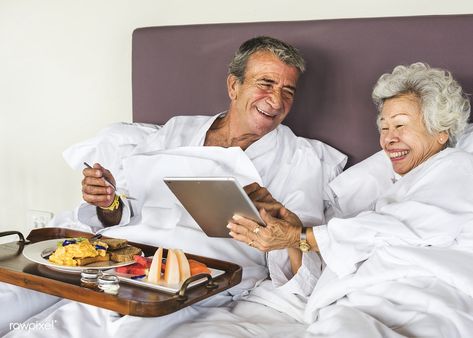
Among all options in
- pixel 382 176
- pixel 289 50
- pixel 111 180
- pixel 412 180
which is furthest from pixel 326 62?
pixel 111 180

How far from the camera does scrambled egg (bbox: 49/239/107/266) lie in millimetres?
1457

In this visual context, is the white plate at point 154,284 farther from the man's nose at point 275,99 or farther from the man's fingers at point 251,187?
the man's nose at point 275,99

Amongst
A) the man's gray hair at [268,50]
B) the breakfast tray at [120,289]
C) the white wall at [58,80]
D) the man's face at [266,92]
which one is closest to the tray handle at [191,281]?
the breakfast tray at [120,289]

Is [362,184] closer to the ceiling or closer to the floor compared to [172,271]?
closer to the ceiling

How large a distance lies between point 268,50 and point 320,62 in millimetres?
216

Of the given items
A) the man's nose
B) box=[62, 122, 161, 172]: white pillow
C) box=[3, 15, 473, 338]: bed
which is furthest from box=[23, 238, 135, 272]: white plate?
the man's nose

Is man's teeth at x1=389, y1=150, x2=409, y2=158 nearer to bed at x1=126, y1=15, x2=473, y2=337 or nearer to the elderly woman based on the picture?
the elderly woman

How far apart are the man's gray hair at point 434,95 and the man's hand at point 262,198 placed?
1.47ft

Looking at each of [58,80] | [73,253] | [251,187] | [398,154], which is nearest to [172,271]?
[73,253]

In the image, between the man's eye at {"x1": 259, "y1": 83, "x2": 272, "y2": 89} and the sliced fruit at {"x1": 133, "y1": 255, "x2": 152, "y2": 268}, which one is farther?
the man's eye at {"x1": 259, "y1": 83, "x2": 272, "y2": 89}

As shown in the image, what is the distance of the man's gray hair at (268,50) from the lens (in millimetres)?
1982

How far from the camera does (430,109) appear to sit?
162cm

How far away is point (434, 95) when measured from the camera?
1.63 metres

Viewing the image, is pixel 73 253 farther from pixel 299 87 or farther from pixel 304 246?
pixel 299 87
